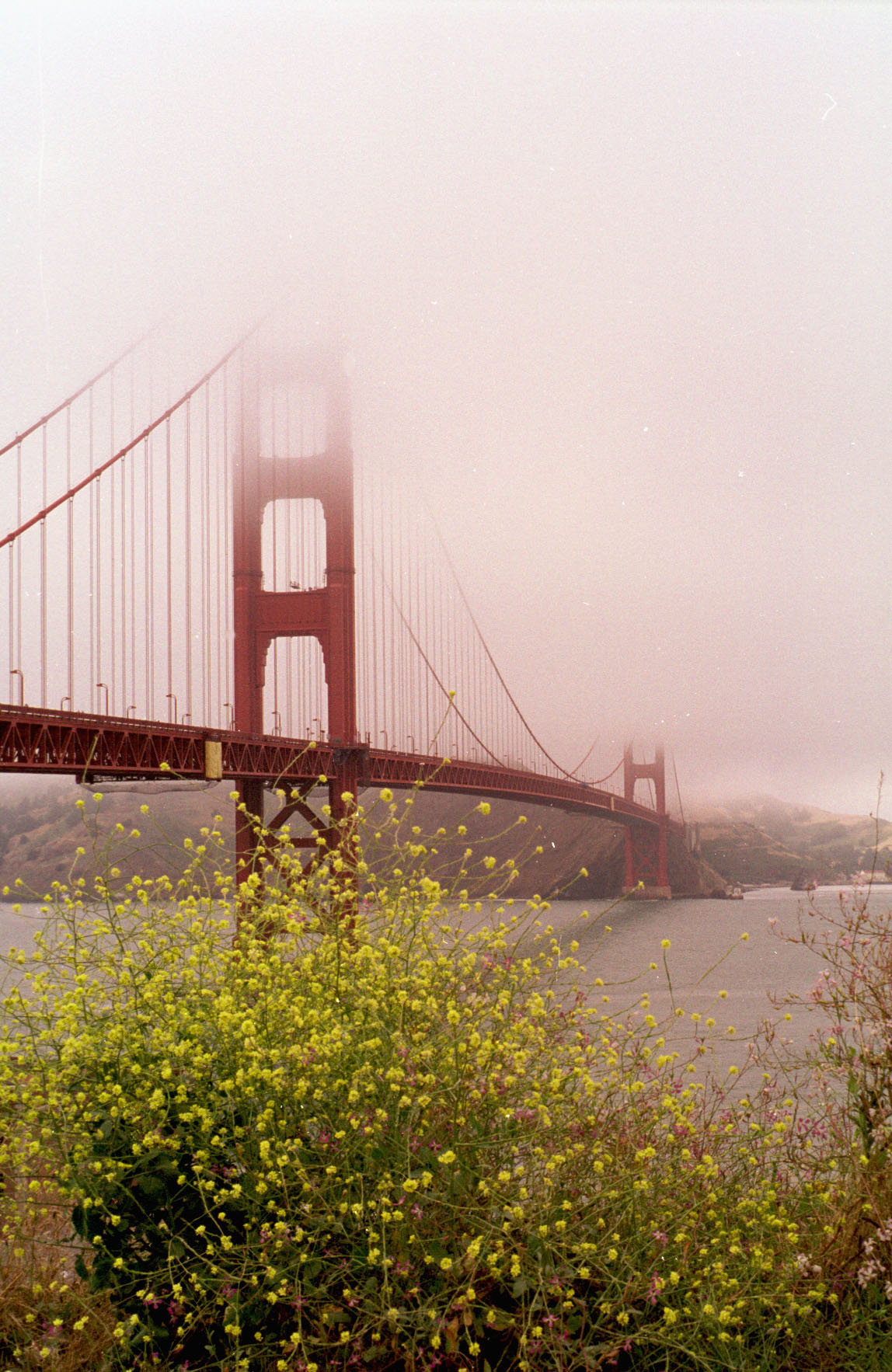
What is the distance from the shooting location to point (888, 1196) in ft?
15.6

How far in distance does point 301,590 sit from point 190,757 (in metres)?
11.0

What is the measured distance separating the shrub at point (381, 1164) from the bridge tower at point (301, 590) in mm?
28020

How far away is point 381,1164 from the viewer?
4.26 metres

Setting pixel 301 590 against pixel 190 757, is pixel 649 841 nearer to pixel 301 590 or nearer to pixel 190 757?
pixel 301 590

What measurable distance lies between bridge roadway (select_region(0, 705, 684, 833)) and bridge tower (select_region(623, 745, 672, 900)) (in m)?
45.2

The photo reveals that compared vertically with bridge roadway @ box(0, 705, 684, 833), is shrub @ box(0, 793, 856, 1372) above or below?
below

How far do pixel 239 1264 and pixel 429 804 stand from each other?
7190cm

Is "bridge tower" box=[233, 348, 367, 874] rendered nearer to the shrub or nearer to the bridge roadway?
the bridge roadway

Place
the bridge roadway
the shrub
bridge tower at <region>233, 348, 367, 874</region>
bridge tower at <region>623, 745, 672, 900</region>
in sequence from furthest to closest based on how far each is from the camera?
bridge tower at <region>623, 745, 672, 900</region>
bridge tower at <region>233, 348, 367, 874</region>
the bridge roadway
the shrub

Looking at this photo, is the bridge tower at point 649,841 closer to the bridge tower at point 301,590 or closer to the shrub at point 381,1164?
the bridge tower at point 301,590

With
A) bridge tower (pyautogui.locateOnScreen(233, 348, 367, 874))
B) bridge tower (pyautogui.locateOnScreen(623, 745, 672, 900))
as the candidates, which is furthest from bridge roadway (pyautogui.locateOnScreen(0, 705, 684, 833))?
bridge tower (pyautogui.locateOnScreen(623, 745, 672, 900))

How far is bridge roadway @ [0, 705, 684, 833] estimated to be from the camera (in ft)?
68.1

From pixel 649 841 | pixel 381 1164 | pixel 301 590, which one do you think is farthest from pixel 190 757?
pixel 649 841

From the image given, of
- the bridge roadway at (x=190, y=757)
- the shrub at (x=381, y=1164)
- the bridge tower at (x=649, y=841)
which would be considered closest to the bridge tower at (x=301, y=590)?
the bridge roadway at (x=190, y=757)
